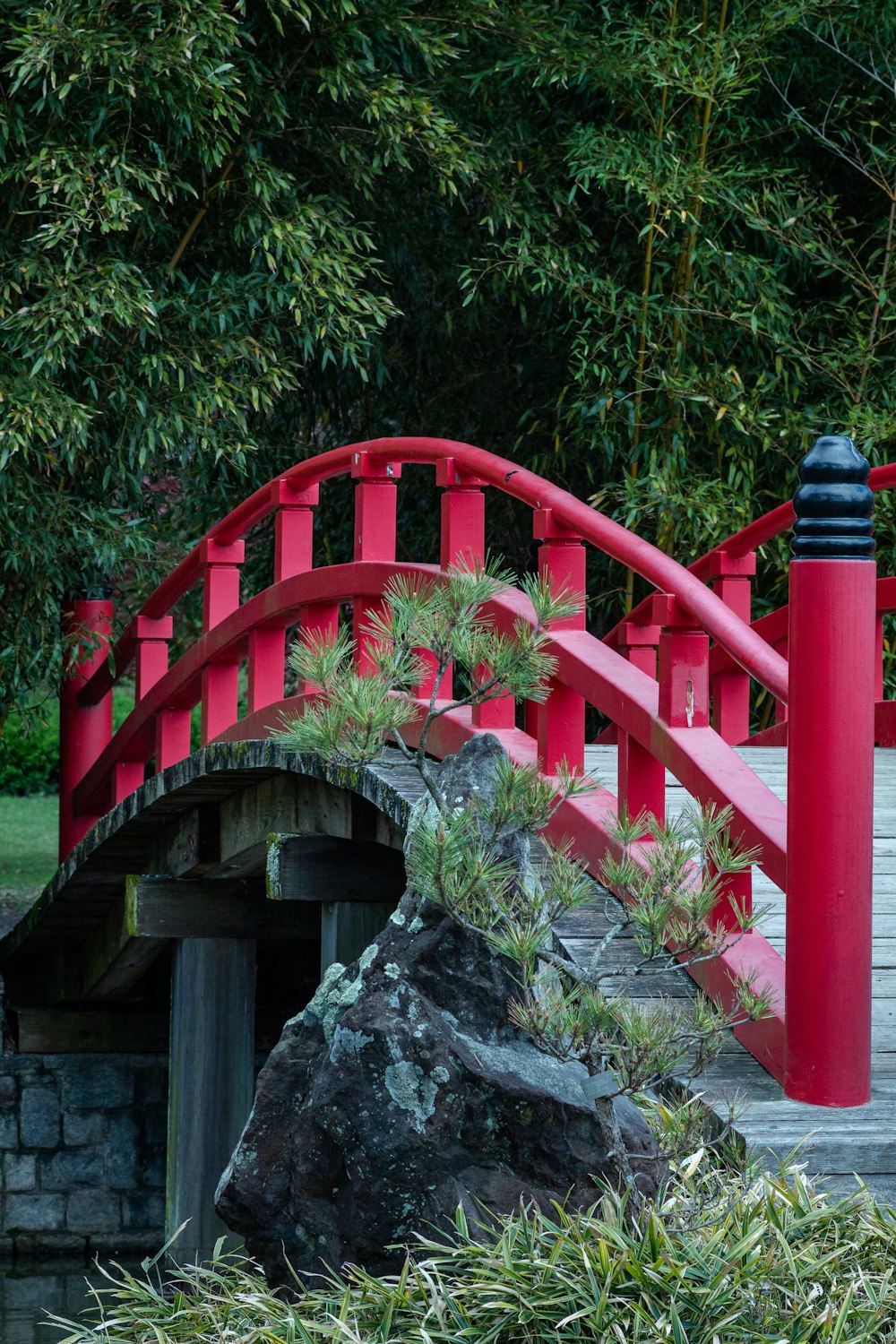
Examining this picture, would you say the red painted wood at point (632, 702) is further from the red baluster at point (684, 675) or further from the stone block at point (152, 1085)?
the stone block at point (152, 1085)

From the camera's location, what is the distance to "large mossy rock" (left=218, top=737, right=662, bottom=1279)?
2.68 metres

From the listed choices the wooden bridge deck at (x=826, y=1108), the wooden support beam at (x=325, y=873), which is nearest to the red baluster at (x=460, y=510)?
the wooden bridge deck at (x=826, y=1108)

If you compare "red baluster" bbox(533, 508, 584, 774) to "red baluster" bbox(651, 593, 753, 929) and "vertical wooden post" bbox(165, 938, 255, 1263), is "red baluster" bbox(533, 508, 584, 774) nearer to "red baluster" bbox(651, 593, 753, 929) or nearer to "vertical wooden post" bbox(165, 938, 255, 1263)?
"red baluster" bbox(651, 593, 753, 929)

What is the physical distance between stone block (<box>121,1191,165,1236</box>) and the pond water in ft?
0.56

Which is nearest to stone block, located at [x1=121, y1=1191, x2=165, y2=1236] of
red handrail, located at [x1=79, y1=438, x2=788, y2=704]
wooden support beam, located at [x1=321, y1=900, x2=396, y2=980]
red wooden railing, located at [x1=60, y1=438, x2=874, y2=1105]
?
red wooden railing, located at [x1=60, y1=438, x2=874, y2=1105]

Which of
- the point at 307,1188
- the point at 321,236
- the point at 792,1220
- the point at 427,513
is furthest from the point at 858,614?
the point at 427,513

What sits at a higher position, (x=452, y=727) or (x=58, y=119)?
(x=58, y=119)

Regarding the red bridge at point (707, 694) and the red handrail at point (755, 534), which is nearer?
the red bridge at point (707, 694)

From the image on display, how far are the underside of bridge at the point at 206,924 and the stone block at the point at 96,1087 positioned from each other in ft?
0.29

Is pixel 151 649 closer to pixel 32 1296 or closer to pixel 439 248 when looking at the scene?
pixel 439 248

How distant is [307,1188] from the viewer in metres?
2.77

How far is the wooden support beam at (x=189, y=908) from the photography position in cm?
637

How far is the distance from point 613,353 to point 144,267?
6.27 feet

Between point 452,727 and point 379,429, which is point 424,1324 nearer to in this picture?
point 452,727
